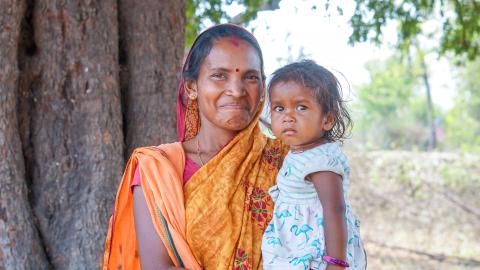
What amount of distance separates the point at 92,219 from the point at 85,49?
838 millimetres

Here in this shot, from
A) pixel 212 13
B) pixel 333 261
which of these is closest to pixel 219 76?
pixel 333 261

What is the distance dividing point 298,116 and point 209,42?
0.52 meters

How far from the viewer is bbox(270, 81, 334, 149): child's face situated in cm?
212

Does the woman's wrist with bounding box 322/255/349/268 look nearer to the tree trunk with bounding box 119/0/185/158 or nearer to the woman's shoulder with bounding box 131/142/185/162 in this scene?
the woman's shoulder with bounding box 131/142/185/162

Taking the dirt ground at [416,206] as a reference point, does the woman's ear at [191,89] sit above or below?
above

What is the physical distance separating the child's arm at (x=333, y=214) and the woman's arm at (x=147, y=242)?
537 millimetres

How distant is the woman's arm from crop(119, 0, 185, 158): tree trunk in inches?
50.0

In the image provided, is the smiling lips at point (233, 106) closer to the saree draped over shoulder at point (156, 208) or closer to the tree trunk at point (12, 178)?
the saree draped over shoulder at point (156, 208)

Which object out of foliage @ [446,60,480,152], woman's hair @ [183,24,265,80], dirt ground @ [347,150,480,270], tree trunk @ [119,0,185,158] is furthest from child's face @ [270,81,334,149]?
foliage @ [446,60,480,152]

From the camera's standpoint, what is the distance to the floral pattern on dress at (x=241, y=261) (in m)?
2.24

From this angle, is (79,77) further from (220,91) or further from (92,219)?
(220,91)

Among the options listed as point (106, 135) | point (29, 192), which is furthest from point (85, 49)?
point (29, 192)

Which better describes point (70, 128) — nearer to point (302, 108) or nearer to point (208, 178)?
point (208, 178)

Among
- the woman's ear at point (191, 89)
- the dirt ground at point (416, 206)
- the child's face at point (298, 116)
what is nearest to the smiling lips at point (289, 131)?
the child's face at point (298, 116)
